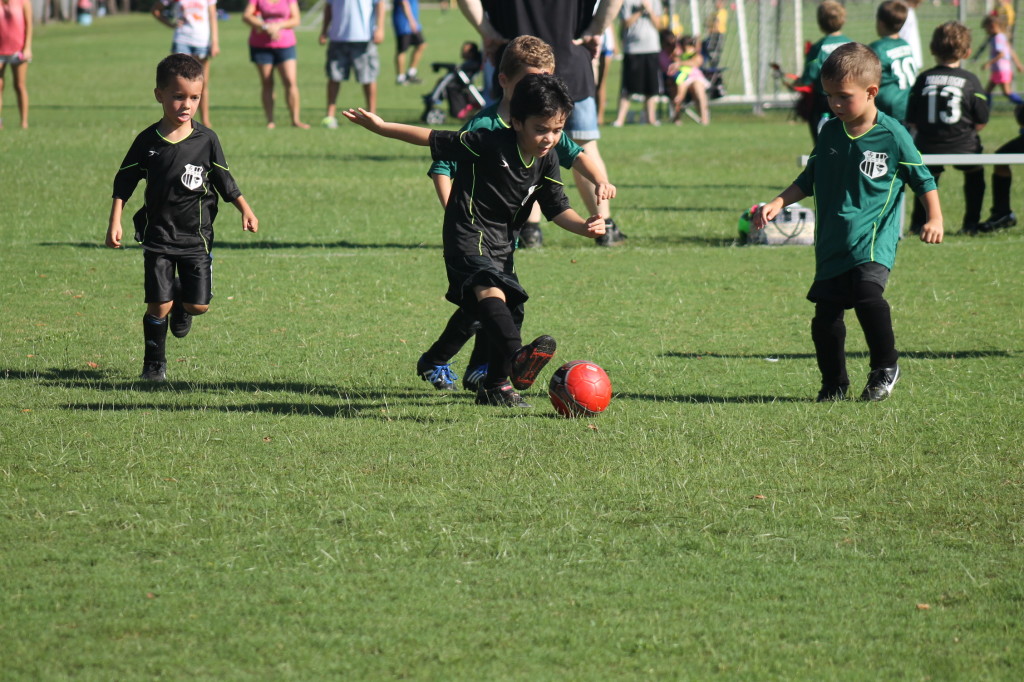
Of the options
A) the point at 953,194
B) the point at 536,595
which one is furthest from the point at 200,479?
the point at 953,194

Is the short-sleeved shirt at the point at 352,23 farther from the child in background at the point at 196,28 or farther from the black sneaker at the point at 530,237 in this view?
the black sneaker at the point at 530,237

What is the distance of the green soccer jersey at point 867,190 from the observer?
609 cm

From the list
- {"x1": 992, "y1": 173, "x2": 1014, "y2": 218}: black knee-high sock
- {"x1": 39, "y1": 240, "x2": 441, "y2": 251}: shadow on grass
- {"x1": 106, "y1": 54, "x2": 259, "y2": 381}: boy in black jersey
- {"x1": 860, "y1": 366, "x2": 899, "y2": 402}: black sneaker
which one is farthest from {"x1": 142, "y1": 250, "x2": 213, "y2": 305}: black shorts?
{"x1": 992, "y1": 173, "x2": 1014, "y2": 218}: black knee-high sock

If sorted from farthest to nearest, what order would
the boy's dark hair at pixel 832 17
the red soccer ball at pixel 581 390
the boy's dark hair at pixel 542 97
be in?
1. the boy's dark hair at pixel 832 17
2. the red soccer ball at pixel 581 390
3. the boy's dark hair at pixel 542 97

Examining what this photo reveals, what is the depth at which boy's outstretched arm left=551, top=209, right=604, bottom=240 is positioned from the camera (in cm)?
583

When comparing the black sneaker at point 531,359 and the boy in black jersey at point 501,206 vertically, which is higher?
the boy in black jersey at point 501,206

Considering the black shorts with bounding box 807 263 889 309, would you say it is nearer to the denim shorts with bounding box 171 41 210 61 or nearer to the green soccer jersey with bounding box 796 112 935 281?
the green soccer jersey with bounding box 796 112 935 281

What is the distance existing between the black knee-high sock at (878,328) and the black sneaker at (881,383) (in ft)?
0.09

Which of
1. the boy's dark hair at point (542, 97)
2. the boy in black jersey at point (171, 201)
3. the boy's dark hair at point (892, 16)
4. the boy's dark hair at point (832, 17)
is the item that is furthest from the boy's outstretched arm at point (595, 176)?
the boy's dark hair at point (832, 17)

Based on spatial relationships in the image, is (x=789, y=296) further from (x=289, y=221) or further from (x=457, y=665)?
(x=457, y=665)

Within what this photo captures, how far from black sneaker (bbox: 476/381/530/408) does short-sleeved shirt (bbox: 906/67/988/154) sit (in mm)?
6871

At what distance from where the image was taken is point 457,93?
22.2 m

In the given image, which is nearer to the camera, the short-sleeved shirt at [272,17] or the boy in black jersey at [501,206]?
the boy in black jersey at [501,206]

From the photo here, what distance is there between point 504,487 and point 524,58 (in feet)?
8.13
